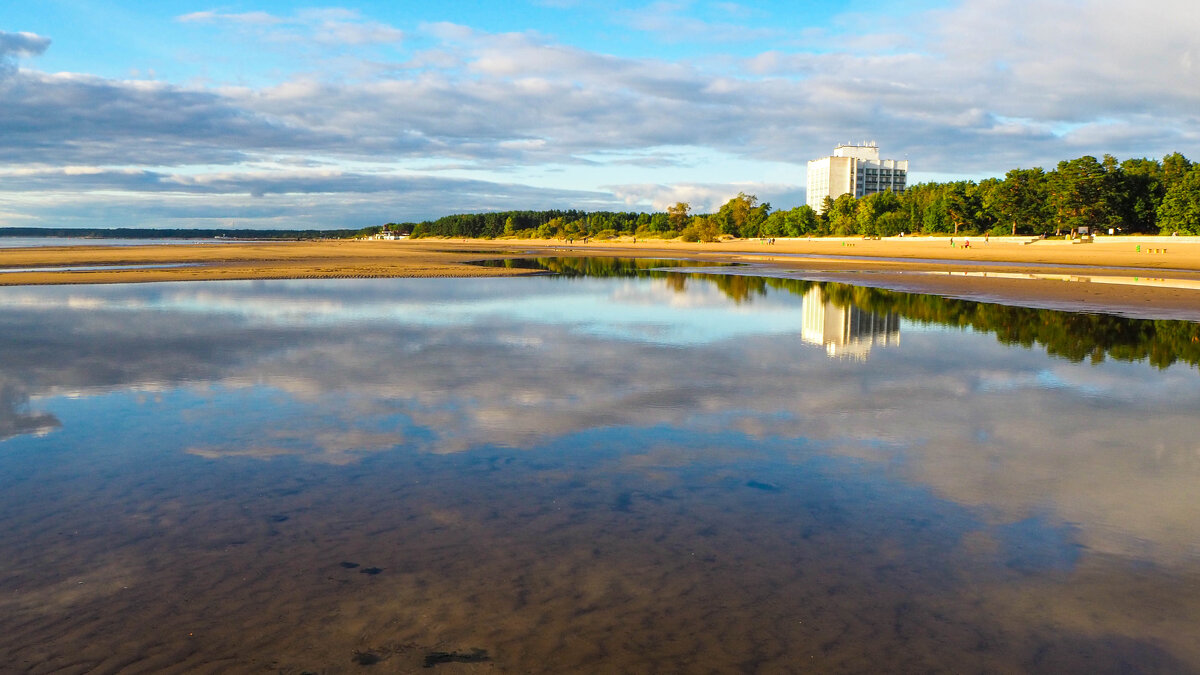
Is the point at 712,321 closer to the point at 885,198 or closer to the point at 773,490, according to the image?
the point at 773,490

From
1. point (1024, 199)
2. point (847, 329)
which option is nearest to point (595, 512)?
point (847, 329)

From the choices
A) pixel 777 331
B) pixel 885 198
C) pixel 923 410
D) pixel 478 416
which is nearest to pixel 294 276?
pixel 777 331

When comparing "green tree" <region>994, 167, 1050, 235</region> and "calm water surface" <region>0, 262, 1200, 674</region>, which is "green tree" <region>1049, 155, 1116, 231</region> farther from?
"calm water surface" <region>0, 262, 1200, 674</region>

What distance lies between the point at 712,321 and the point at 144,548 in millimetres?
18821

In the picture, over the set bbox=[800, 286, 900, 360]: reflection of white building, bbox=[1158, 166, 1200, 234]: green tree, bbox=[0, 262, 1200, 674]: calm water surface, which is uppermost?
bbox=[1158, 166, 1200, 234]: green tree

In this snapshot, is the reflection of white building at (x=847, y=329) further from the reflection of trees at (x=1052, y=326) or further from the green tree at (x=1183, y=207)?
the green tree at (x=1183, y=207)

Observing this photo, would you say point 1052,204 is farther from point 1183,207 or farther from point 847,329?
point 847,329

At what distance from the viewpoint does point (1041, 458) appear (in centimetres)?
937

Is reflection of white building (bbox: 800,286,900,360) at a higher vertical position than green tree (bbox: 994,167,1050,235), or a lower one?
lower

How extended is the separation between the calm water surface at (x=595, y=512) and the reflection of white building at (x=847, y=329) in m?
1.54

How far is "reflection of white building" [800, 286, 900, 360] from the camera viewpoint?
60.0 feet

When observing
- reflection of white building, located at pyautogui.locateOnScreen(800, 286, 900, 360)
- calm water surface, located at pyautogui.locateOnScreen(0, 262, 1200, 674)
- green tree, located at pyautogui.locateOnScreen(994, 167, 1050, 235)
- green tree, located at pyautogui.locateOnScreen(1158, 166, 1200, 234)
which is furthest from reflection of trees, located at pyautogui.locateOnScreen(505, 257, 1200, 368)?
green tree, located at pyautogui.locateOnScreen(994, 167, 1050, 235)

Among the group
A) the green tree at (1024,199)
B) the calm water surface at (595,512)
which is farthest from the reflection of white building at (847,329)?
the green tree at (1024,199)

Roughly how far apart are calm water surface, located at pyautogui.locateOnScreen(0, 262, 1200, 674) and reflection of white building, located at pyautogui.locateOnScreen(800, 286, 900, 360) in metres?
1.54
